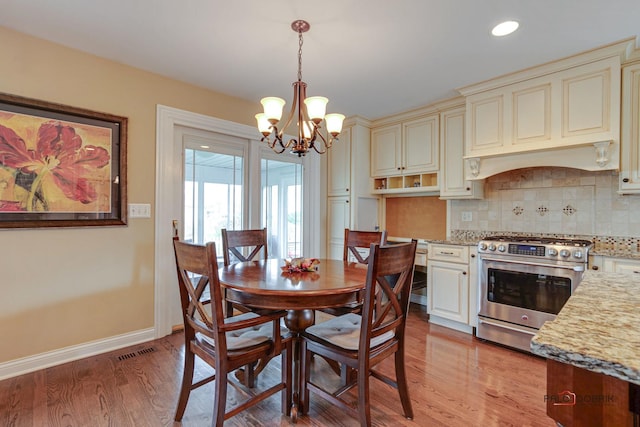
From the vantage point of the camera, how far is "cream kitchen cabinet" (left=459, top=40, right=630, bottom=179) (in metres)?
2.38

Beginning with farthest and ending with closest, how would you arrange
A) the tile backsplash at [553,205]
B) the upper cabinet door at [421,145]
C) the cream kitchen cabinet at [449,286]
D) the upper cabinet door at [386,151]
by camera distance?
the upper cabinet door at [386,151], the upper cabinet door at [421,145], the cream kitchen cabinet at [449,286], the tile backsplash at [553,205]

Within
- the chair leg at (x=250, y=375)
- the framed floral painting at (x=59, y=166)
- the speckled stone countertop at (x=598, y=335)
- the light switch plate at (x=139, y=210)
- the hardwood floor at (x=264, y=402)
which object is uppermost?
the framed floral painting at (x=59, y=166)

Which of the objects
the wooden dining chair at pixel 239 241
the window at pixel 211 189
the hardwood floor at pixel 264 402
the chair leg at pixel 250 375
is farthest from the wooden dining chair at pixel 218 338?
the window at pixel 211 189

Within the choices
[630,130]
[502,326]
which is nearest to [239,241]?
[502,326]

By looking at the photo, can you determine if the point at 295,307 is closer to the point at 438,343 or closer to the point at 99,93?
the point at 438,343

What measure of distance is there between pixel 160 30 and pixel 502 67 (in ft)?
8.96

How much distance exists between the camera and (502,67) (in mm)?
2676

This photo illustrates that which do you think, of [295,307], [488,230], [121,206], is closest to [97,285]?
[121,206]

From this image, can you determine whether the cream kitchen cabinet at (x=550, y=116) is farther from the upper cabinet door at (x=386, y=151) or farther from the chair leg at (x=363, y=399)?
the chair leg at (x=363, y=399)

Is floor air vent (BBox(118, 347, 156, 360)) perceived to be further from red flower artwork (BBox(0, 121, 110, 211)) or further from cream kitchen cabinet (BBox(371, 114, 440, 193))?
cream kitchen cabinet (BBox(371, 114, 440, 193))

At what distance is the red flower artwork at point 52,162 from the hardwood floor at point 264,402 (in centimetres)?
124

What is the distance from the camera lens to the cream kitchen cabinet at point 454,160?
3.28 metres

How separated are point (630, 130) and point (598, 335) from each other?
106 inches

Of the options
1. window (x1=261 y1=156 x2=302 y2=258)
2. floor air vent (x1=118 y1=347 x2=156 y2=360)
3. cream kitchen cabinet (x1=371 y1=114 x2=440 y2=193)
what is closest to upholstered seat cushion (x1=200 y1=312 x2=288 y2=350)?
floor air vent (x1=118 y1=347 x2=156 y2=360)
